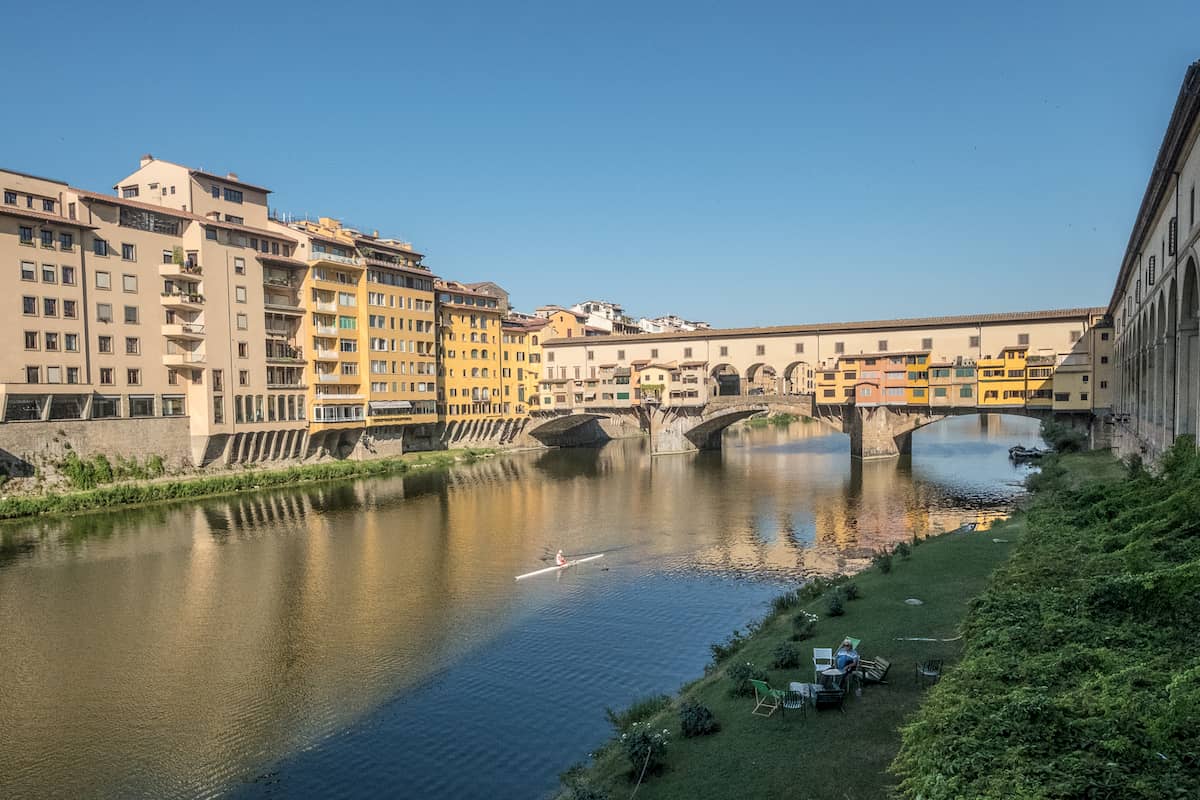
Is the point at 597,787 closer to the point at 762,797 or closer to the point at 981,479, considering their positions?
the point at 762,797

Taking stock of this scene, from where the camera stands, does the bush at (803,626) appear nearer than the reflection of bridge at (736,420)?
Yes

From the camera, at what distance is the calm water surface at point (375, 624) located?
51.8 feet

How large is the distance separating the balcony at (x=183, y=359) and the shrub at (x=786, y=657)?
48504mm

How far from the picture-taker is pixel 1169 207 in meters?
24.1

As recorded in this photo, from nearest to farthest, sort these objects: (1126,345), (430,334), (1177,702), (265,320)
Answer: (1177,702) → (1126,345) → (265,320) → (430,334)

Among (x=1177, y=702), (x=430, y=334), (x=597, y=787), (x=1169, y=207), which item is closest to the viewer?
(x=1177, y=702)

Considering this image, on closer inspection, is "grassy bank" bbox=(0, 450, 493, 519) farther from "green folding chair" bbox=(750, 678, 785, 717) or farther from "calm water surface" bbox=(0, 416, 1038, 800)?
"green folding chair" bbox=(750, 678, 785, 717)

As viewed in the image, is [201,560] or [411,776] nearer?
[411,776]

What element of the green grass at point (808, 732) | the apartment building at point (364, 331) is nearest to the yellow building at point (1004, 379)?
the green grass at point (808, 732)

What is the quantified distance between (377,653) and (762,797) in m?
13.6

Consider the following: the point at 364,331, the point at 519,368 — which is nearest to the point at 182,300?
the point at 364,331

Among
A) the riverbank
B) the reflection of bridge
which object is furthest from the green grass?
the reflection of bridge

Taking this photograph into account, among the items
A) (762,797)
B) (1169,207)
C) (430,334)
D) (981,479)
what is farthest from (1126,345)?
(430,334)

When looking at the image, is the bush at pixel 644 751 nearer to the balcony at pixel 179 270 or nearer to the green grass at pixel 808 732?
the green grass at pixel 808 732
